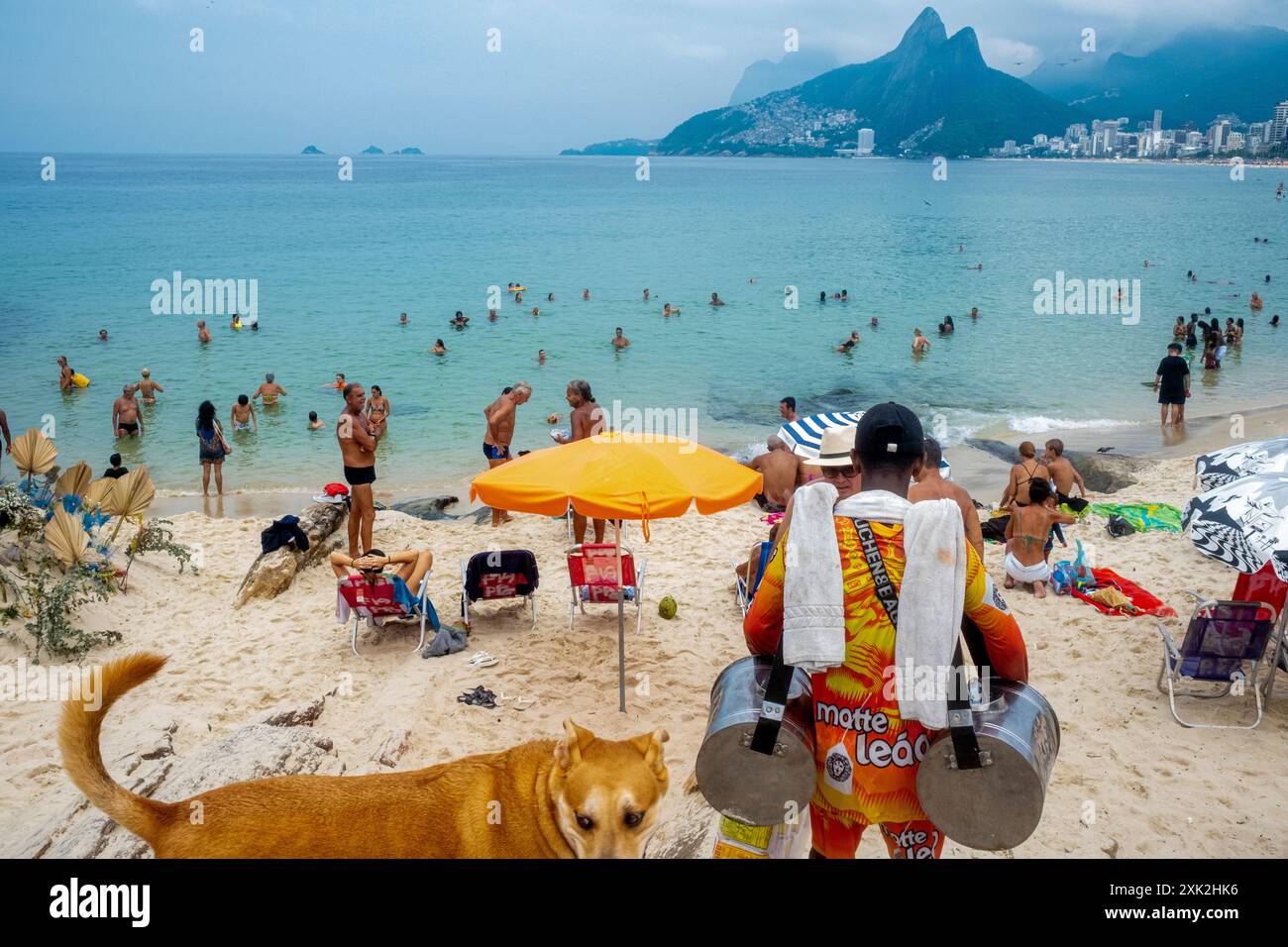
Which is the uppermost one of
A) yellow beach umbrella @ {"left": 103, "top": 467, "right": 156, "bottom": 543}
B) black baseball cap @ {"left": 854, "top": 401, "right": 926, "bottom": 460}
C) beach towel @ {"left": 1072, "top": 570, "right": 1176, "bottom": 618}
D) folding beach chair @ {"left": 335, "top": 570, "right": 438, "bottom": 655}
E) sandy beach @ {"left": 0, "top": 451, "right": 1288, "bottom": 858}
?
black baseball cap @ {"left": 854, "top": 401, "right": 926, "bottom": 460}

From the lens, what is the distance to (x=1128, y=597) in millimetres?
7992

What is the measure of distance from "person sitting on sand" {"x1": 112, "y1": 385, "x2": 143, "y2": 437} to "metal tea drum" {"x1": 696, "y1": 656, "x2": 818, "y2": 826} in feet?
61.3

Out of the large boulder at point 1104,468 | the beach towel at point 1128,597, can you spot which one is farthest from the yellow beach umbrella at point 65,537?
the large boulder at point 1104,468

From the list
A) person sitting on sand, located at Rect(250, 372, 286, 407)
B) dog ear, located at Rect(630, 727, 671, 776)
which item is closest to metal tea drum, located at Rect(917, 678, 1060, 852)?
dog ear, located at Rect(630, 727, 671, 776)

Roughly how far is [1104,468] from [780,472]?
7109 millimetres

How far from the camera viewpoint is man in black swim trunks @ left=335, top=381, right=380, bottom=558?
905 centimetres

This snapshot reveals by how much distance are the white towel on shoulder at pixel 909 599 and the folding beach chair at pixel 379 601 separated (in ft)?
17.3

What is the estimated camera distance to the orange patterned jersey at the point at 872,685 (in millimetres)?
2523

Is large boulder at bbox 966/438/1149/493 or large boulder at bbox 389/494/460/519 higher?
large boulder at bbox 966/438/1149/493

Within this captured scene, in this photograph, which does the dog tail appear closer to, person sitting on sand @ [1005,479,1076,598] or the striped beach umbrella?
the striped beach umbrella

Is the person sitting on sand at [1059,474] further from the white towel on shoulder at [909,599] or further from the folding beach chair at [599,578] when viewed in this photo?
the white towel on shoulder at [909,599]

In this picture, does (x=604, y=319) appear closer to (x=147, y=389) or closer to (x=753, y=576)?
(x=147, y=389)

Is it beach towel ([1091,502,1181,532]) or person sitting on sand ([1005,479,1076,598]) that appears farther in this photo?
beach towel ([1091,502,1181,532])

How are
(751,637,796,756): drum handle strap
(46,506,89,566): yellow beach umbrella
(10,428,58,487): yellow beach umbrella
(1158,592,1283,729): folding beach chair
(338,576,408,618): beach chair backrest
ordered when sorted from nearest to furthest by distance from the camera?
(751,637,796,756): drum handle strap
(1158,592,1283,729): folding beach chair
(338,576,408,618): beach chair backrest
(46,506,89,566): yellow beach umbrella
(10,428,58,487): yellow beach umbrella
